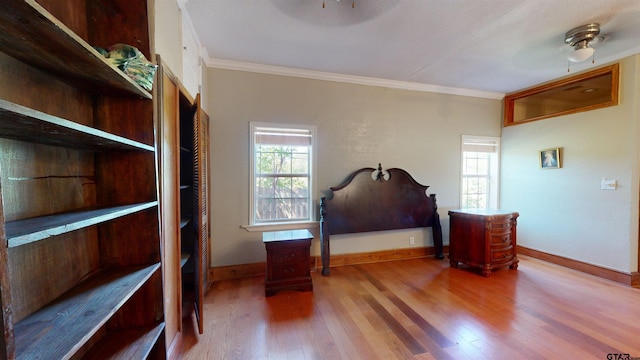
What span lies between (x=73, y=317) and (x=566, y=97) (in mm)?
5634

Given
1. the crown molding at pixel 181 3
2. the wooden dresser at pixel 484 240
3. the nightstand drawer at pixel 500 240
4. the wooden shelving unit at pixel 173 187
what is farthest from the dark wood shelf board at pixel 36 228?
the nightstand drawer at pixel 500 240

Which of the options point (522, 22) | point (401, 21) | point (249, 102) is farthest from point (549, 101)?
point (249, 102)

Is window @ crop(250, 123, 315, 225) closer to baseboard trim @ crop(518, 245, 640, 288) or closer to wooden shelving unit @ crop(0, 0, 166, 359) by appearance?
wooden shelving unit @ crop(0, 0, 166, 359)

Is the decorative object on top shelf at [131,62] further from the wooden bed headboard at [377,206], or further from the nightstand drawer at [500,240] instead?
the nightstand drawer at [500,240]

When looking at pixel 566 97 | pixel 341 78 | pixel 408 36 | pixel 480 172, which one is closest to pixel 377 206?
pixel 341 78

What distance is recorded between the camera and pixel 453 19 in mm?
2137

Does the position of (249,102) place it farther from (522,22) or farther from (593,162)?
(593,162)

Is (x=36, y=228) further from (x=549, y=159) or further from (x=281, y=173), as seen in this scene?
(x=549, y=159)

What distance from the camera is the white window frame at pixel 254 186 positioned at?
309cm

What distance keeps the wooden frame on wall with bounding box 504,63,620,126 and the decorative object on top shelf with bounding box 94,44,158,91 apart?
15.3ft

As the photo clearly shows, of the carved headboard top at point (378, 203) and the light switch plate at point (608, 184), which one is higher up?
the light switch plate at point (608, 184)

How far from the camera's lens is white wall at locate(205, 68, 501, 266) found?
3.01 m

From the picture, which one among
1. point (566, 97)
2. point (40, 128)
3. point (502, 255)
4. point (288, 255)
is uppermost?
point (566, 97)

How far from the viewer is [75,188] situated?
1.05m
